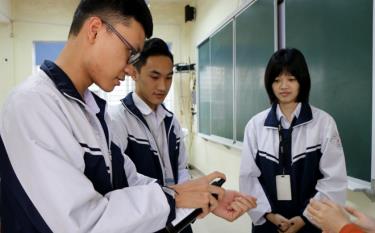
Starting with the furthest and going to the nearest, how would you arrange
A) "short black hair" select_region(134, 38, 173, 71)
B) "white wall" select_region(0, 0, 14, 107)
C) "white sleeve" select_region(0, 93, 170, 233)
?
"white wall" select_region(0, 0, 14, 107) < "short black hair" select_region(134, 38, 173, 71) < "white sleeve" select_region(0, 93, 170, 233)

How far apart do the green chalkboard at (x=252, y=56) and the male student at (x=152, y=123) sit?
1438 mm

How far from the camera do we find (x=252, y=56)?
3.14m

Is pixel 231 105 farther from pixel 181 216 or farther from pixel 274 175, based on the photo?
pixel 181 216

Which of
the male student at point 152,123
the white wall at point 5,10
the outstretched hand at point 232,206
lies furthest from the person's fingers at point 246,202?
the white wall at point 5,10

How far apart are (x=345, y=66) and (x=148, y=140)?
1.26 metres

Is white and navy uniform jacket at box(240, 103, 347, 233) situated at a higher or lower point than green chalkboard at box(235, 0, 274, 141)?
lower

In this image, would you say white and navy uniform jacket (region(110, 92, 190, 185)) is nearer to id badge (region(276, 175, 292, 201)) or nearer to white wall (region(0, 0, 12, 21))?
id badge (region(276, 175, 292, 201))

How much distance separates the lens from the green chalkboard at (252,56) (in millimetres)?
2838

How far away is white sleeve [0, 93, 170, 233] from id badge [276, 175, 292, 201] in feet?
3.46

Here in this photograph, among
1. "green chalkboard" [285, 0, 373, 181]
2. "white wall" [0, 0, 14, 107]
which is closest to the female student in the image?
"green chalkboard" [285, 0, 373, 181]

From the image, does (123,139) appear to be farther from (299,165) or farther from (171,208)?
(299,165)

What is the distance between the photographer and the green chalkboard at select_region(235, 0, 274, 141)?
2838mm

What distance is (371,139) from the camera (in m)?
1.70

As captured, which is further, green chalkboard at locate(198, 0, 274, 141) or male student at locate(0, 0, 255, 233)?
green chalkboard at locate(198, 0, 274, 141)
